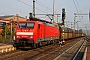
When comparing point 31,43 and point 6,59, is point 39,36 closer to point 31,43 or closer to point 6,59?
point 31,43

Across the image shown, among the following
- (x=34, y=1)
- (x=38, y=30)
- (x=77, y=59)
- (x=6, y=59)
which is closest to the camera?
(x=6, y=59)

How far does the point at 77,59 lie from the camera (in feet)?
50.9

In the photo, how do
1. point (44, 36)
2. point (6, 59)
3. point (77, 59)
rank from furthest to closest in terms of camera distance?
point (44, 36) < point (77, 59) < point (6, 59)

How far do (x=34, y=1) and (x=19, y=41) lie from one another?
12.2m

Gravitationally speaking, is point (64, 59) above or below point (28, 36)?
below

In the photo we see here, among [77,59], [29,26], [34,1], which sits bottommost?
[77,59]

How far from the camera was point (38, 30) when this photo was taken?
22.3 meters

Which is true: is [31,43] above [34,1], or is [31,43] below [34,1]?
below

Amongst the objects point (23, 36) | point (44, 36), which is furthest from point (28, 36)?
point (44, 36)

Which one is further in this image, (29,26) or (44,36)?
(44,36)

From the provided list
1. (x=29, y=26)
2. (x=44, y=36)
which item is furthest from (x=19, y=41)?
(x=44, y=36)

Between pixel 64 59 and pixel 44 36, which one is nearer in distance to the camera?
pixel 64 59

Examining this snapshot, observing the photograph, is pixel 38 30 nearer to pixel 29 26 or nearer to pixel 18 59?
pixel 29 26

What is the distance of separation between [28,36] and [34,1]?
38.7 feet
